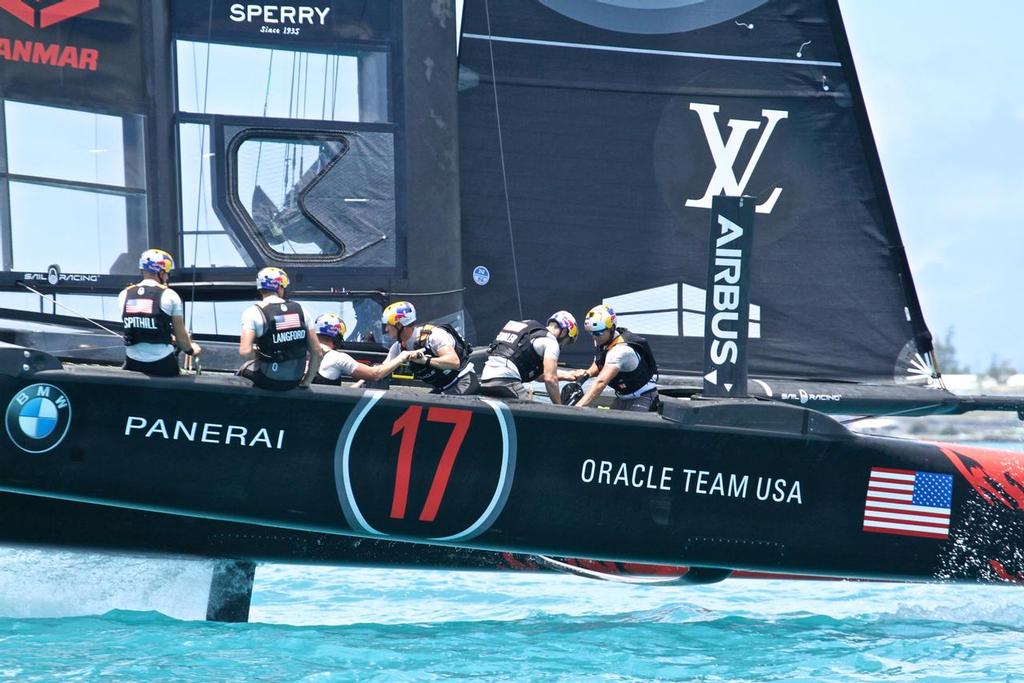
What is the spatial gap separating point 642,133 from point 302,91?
2.61 m

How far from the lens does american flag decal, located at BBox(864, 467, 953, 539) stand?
6473 millimetres

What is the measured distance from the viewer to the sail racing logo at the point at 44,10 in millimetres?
6809

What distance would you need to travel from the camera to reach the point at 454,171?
8031 millimetres

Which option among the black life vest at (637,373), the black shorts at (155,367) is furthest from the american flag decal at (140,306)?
the black life vest at (637,373)

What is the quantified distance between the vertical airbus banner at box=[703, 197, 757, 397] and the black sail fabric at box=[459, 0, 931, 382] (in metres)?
2.49

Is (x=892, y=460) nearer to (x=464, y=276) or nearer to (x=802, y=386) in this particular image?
(x=802, y=386)

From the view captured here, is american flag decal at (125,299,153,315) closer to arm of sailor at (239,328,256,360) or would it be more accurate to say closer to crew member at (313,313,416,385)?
arm of sailor at (239,328,256,360)

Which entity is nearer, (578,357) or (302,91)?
(302,91)

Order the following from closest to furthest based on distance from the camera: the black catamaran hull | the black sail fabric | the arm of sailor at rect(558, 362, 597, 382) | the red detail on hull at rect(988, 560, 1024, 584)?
1. the black catamaran hull
2. the red detail on hull at rect(988, 560, 1024, 584)
3. the arm of sailor at rect(558, 362, 597, 382)
4. the black sail fabric

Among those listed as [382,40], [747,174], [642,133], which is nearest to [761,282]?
[747,174]

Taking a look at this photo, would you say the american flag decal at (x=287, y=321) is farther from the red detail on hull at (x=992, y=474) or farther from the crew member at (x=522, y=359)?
the red detail on hull at (x=992, y=474)

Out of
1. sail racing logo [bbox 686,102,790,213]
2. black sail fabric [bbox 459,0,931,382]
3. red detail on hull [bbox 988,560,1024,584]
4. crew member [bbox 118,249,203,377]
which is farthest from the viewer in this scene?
sail racing logo [bbox 686,102,790,213]

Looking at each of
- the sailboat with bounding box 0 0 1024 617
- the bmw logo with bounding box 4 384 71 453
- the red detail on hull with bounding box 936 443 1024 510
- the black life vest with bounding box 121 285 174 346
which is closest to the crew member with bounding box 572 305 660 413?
the sailboat with bounding box 0 0 1024 617

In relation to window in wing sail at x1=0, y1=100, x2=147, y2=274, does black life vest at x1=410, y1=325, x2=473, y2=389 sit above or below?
below
